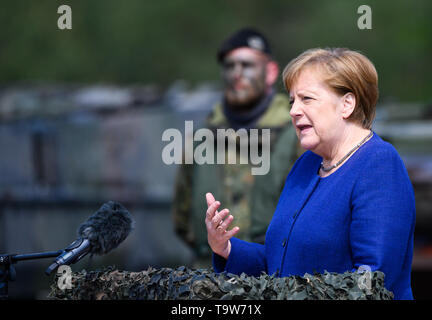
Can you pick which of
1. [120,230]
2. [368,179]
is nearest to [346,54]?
[368,179]

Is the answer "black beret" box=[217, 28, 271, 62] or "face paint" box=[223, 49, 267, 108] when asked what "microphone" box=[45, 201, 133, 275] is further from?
"black beret" box=[217, 28, 271, 62]

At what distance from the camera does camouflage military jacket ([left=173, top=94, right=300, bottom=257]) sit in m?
4.32

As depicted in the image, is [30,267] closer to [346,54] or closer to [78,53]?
[346,54]

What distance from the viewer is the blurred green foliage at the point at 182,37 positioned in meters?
16.1

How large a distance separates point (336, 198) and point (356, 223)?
4.5 inches

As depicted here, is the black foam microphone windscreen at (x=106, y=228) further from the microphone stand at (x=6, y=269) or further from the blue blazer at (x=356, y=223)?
the blue blazer at (x=356, y=223)

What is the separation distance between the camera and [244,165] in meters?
4.50

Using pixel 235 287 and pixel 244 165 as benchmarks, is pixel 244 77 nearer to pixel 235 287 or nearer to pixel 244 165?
pixel 244 165

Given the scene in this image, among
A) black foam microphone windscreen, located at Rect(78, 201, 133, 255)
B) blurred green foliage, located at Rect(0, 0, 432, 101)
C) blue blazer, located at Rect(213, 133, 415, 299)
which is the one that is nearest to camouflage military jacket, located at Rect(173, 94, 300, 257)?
blue blazer, located at Rect(213, 133, 415, 299)


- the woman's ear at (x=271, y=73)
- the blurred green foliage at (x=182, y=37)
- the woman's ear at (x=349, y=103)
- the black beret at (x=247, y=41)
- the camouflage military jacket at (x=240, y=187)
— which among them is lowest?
the camouflage military jacket at (x=240, y=187)

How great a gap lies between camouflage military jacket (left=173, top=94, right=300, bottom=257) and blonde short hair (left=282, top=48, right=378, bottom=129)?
1.97m

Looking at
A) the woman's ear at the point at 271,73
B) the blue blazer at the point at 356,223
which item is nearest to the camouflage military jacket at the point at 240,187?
the woman's ear at the point at 271,73

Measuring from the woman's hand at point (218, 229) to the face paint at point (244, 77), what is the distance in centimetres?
229

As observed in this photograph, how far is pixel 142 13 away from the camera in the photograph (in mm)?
17094
